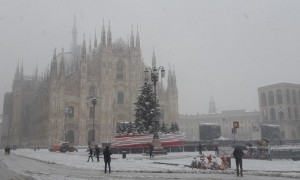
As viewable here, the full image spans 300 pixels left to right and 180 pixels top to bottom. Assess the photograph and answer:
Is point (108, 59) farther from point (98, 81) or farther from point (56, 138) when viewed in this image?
point (56, 138)

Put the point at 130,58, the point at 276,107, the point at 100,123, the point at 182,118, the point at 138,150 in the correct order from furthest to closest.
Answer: the point at 182,118
the point at 276,107
the point at 130,58
the point at 100,123
the point at 138,150

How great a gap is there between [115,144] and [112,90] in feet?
87.1

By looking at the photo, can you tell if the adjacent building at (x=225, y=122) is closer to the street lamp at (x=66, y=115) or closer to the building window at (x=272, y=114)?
the building window at (x=272, y=114)

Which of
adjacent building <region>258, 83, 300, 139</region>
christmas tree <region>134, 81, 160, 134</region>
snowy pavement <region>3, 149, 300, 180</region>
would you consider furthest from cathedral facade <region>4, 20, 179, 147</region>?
snowy pavement <region>3, 149, 300, 180</region>

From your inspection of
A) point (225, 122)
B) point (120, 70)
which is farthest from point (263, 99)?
point (120, 70)

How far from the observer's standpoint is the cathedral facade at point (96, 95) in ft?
191

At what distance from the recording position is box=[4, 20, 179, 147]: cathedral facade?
58.2 m

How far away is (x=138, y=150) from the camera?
35.3m

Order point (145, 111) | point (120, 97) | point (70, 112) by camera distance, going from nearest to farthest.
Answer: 1. point (145, 111)
2. point (70, 112)
3. point (120, 97)

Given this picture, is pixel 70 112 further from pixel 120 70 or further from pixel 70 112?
pixel 120 70

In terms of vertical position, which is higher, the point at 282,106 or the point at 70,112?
the point at 282,106

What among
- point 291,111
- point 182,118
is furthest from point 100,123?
point 182,118

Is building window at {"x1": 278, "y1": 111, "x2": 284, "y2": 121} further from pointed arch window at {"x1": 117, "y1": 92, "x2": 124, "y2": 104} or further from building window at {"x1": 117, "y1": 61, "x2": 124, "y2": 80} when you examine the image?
building window at {"x1": 117, "y1": 61, "x2": 124, "y2": 80}

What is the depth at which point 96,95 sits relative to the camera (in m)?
61.6
